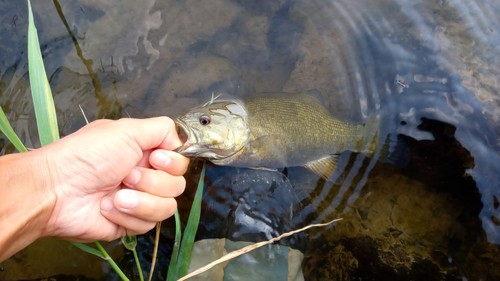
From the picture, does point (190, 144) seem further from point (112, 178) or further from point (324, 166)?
point (324, 166)

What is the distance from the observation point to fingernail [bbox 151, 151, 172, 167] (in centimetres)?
261

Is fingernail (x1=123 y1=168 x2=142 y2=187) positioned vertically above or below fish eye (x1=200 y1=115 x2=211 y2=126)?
above

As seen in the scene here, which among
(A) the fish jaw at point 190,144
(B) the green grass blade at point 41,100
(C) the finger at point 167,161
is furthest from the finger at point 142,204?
(B) the green grass blade at point 41,100

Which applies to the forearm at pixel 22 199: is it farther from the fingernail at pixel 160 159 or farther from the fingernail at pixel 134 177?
the fingernail at pixel 160 159

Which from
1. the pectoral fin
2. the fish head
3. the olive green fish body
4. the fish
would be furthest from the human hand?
the pectoral fin

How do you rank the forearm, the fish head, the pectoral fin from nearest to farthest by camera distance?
1. the forearm
2. the fish head
3. the pectoral fin

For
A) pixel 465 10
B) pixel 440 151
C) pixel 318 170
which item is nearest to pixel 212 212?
pixel 318 170

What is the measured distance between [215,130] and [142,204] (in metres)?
0.91

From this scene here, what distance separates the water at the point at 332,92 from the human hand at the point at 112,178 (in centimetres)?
91

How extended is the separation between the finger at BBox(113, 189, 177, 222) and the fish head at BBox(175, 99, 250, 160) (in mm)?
398

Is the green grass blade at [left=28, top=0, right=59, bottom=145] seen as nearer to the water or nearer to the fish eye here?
the fish eye

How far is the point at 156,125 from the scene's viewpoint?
2.61 meters

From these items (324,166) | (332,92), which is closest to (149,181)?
(324,166)

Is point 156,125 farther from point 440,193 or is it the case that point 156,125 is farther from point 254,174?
point 440,193
